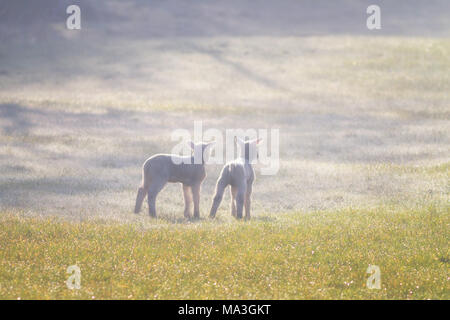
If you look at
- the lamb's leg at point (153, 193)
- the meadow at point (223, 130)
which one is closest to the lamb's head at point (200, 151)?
the lamb's leg at point (153, 193)

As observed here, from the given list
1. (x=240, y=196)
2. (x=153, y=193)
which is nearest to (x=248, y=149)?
(x=240, y=196)

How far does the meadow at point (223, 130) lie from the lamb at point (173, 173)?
766mm

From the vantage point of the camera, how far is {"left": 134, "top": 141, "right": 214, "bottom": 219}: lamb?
51.7 feet

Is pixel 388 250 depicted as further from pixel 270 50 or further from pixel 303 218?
pixel 270 50

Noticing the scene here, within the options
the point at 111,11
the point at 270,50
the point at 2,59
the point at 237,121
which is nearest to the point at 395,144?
the point at 237,121

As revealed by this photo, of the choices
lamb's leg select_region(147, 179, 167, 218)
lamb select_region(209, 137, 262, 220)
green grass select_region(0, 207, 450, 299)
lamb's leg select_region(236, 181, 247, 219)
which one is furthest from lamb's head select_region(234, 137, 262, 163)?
lamb's leg select_region(147, 179, 167, 218)

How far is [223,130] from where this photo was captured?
103 ft

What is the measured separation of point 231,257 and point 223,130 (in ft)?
65.0

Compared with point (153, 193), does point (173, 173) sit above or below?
above

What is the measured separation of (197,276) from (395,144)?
19603mm

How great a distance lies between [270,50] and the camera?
176 feet

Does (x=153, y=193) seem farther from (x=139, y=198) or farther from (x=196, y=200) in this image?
(x=196, y=200)

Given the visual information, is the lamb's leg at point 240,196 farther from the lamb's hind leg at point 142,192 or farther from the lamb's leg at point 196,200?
the lamb's hind leg at point 142,192

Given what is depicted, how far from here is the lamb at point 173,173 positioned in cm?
1576
